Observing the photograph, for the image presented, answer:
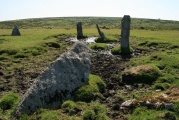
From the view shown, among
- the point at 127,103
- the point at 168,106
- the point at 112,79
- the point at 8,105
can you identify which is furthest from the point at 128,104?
the point at 112,79

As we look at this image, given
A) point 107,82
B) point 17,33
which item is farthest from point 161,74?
point 17,33

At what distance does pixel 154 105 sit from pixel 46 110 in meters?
5.83

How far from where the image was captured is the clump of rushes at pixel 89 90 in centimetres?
1880

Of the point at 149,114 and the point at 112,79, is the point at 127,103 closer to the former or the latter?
the point at 149,114

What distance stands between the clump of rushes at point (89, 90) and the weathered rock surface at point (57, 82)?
0.37 m

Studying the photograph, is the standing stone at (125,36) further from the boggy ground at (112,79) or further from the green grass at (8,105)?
the green grass at (8,105)

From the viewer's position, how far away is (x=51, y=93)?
17.6 metres

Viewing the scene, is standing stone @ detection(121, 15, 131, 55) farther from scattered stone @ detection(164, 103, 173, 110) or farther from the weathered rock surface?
scattered stone @ detection(164, 103, 173, 110)

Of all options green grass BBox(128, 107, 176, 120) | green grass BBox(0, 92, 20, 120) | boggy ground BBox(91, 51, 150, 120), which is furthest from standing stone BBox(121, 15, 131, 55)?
green grass BBox(128, 107, 176, 120)

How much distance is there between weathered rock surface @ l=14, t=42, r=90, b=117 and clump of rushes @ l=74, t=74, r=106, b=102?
369 millimetres

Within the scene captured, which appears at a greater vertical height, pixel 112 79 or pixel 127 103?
pixel 127 103

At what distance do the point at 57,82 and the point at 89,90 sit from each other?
2295 millimetres

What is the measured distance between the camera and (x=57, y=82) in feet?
60.5

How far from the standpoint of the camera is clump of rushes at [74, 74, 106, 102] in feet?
61.7
